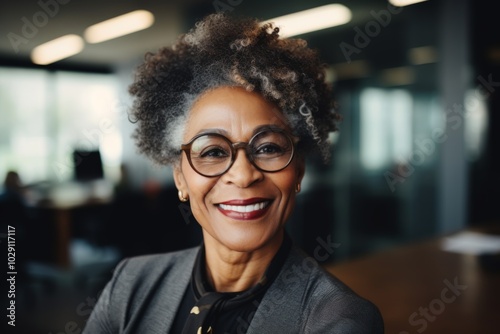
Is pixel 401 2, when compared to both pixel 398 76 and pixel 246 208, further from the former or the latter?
pixel 246 208

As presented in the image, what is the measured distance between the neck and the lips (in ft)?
0.38

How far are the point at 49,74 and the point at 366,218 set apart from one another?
144 inches

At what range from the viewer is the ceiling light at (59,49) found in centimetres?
374

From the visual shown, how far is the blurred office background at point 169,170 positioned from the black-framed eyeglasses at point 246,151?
2243 mm

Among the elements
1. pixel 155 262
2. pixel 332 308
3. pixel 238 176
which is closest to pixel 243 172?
pixel 238 176

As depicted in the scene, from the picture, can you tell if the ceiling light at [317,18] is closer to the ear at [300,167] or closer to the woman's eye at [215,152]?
the ear at [300,167]

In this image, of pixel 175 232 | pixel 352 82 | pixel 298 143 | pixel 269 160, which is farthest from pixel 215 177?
pixel 352 82

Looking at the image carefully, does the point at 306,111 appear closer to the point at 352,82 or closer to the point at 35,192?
the point at 35,192

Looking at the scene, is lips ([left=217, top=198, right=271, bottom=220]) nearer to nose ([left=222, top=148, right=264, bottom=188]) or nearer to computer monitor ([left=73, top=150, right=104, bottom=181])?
nose ([left=222, top=148, right=264, bottom=188])

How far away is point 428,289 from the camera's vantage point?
2.00 m

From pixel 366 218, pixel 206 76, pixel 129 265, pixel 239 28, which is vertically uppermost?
pixel 239 28

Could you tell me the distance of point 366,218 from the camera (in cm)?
569

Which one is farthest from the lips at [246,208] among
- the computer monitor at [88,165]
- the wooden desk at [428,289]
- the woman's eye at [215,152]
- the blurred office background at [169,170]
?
the computer monitor at [88,165]

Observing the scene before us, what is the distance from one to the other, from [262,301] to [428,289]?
107 centimetres
